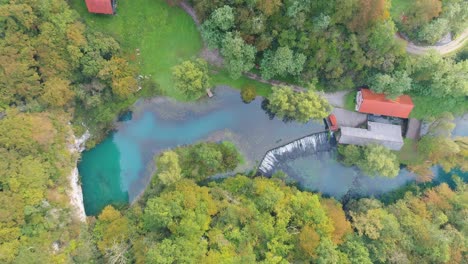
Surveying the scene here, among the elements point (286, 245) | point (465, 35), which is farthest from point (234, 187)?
point (465, 35)

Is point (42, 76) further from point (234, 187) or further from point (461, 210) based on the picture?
point (461, 210)

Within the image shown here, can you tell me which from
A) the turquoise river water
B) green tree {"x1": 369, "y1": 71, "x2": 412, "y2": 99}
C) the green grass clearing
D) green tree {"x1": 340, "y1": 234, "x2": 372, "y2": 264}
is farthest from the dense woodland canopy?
green tree {"x1": 340, "y1": 234, "x2": 372, "y2": 264}

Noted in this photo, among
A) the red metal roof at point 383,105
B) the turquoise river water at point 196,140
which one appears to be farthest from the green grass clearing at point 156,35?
the red metal roof at point 383,105

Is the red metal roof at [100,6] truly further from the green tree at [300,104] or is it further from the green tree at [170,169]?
the green tree at [300,104]

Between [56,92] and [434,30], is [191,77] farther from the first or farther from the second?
[434,30]

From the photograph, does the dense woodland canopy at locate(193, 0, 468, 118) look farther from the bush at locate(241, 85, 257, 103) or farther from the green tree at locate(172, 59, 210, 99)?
the green tree at locate(172, 59, 210, 99)
